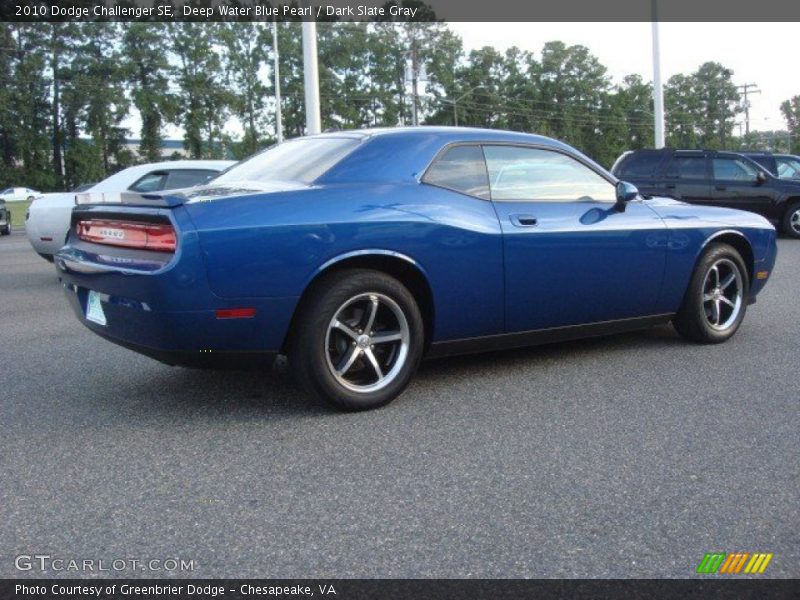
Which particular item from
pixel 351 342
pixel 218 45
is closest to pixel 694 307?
pixel 351 342

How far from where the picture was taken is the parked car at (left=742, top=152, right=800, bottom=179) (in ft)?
56.1

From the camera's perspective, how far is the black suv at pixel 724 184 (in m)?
16.2

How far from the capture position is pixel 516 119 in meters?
73.4

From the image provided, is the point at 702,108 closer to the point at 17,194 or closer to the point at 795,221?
the point at 17,194

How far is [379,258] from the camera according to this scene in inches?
174

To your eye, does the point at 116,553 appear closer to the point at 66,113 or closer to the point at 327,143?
the point at 327,143

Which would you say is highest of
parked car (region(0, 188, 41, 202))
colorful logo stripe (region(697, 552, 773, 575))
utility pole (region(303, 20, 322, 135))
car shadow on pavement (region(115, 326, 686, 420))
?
parked car (region(0, 188, 41, 202))

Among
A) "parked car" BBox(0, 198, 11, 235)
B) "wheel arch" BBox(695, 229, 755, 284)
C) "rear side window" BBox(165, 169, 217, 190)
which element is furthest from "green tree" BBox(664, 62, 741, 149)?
"wheel arch" BBox(695, 229, 755, 284)

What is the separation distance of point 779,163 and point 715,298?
1283 centimetres

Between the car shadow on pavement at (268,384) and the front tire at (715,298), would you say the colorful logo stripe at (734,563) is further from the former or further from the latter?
the front tire at (715,298)

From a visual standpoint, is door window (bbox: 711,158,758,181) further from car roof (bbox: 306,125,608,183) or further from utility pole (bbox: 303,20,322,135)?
car roof (bbox: 306,125,608,183)

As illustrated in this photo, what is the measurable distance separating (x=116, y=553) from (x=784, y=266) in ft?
35.4

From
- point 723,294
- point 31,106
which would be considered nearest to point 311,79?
point 723,294

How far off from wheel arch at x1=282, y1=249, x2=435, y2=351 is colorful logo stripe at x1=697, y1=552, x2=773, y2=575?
2175mm
